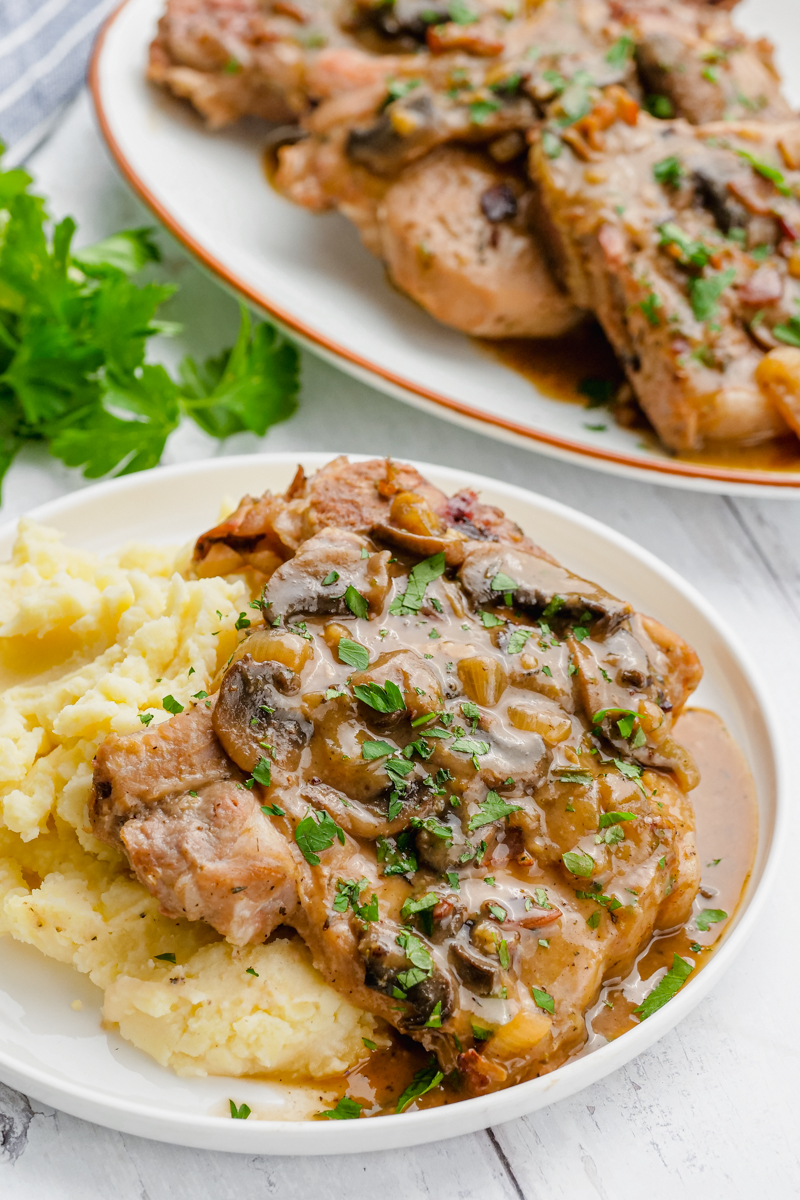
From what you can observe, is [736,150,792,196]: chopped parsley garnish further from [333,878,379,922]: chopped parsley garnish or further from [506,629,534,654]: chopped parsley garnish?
[333,878,379,922]: chopped parsley garnish

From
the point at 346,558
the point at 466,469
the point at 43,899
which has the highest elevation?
the point at 346,558

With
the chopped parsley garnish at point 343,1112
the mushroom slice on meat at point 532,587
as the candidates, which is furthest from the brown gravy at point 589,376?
the chopped parsley garnish at point 343,1112

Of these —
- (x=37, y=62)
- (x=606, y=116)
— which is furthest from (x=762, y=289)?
(x=37, y=62)

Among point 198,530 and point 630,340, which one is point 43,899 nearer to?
point 198,530

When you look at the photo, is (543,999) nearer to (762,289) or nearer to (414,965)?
(414,965)

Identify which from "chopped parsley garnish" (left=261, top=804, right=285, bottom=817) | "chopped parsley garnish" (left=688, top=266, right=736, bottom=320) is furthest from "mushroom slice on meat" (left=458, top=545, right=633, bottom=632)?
"chopped parsley garnish" (left=688, top=266, right=736, bottom=320)

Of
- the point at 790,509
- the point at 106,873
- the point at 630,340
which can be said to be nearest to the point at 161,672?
the point at 106,873
